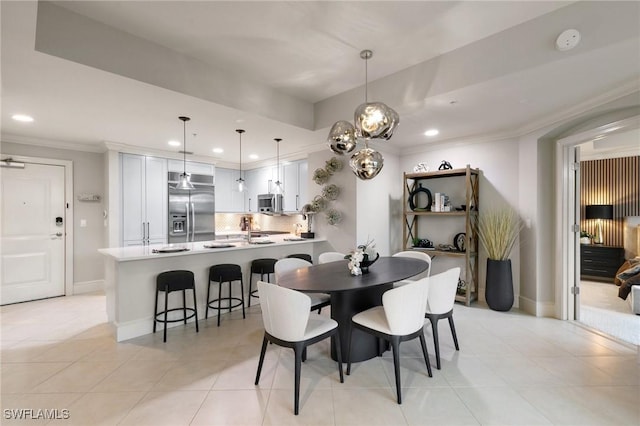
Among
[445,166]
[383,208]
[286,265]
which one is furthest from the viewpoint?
[383,208]

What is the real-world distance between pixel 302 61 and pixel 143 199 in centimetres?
399

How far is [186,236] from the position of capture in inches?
223

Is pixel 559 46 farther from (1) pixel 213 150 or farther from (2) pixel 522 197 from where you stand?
(1) pixel 213 150

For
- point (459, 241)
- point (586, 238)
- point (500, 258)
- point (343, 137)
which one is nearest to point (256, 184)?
point (459, 241)

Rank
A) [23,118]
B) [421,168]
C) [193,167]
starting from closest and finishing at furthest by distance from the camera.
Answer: [23,118] < [421,168] < [193,167]

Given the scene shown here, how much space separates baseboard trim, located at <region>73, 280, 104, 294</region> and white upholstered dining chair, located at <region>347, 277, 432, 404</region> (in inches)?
199

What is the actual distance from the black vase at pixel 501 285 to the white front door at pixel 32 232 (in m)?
6.64

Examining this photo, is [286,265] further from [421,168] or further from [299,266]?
[421,168]

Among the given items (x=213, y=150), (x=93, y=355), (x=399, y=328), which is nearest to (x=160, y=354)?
(x=93, y=355)

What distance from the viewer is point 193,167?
19.6 feet

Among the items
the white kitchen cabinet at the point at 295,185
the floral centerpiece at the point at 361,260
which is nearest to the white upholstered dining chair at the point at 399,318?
the floral centerpiece at the point at 361,260

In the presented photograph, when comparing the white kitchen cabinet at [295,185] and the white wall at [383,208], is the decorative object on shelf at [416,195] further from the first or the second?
the white kitchen cabinet at [295,185]

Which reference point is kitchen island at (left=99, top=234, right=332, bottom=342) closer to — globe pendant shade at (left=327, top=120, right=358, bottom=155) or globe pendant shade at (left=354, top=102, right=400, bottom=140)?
globe pendant shade at (left=327, top=120, right=358, bottom=155)

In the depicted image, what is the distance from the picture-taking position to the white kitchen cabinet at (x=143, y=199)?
16.6 ft
